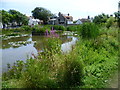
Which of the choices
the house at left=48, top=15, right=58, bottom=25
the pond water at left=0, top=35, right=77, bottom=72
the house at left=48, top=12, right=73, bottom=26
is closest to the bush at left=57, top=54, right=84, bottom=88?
the pond water at left=0, top=35, right=77, bottom=72

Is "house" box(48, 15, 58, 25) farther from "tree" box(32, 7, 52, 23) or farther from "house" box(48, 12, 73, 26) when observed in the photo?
"tree" box(32, 7, 52, 23)

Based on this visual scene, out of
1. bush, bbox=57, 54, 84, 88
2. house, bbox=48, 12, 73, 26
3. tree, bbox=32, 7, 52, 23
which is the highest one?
tree, bbox=32, 7, 52, 23

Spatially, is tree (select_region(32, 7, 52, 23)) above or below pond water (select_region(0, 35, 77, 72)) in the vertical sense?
above

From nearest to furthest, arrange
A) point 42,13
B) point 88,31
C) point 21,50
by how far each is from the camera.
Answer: point 88,31 → point 21,50 → point 42,13

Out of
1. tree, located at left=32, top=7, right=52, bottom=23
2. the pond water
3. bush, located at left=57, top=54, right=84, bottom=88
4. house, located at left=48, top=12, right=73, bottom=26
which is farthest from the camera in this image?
tree, located at left=32, top=7, right=52, bottom=23

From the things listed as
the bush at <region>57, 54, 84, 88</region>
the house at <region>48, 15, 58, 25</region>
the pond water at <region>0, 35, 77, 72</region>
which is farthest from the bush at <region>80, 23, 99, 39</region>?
the house at <region>48, 15, 58, 25</region>

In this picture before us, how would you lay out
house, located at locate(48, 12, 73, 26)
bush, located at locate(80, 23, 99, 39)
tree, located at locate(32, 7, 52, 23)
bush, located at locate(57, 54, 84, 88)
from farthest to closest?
1. tree, located at locate(32, 7, 52, 23)
2. house, located at locate(48, 12, 73, 26)
3. bush, located at locate(80, 23, 99, 39)
4. bush, located at locate(57, 54, 84, 88)

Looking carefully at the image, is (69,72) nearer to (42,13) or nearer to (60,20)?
(60,20)

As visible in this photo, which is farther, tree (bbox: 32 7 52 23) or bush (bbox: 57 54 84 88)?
tree (bbox: 32 7 52 23)

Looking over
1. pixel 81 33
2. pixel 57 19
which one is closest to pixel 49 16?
pixel 57 19

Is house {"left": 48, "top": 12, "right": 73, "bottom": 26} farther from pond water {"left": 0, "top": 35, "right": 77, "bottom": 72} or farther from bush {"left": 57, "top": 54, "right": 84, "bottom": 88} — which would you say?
bush {"left": 57, "top": 54, "right": 84, "bottom": 88}

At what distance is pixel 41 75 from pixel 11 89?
80 cm

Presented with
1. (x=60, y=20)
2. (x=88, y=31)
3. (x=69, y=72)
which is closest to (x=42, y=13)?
(x=60, y=20)

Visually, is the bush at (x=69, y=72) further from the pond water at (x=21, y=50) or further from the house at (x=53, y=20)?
the house at (x=53, y=20)
